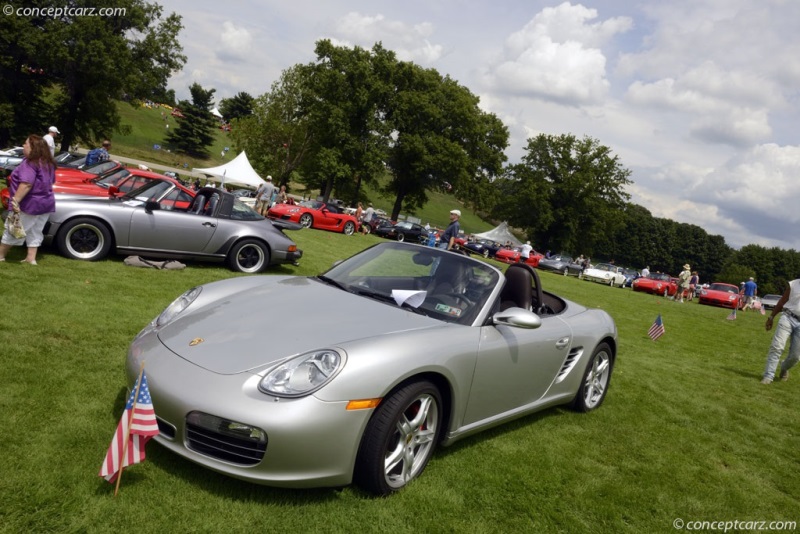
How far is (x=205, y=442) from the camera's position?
280 cm

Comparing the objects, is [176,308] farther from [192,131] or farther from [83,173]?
[192,131]

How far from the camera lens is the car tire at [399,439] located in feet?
9.65

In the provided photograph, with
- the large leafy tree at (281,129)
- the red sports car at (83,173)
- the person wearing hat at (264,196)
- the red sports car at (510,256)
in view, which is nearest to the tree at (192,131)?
the large leafy tree at (281,129)

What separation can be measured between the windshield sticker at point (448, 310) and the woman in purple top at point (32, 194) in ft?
19.1

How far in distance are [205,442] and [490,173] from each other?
167 feet

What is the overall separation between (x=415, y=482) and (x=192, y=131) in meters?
74.8

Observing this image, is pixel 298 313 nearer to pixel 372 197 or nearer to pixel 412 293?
pixel 412 293

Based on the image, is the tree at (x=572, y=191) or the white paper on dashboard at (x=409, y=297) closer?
the white paper on dashboard at (x=409, y=297)

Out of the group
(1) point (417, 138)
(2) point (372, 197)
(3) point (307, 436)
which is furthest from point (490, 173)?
(3) point (307, 436)

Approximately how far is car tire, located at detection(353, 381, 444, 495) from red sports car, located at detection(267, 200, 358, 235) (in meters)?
21.4

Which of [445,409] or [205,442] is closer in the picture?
[205,442]

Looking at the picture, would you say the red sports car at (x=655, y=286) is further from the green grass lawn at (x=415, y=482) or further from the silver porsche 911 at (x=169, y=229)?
the silver porsche 911 at (x=169, y=229)

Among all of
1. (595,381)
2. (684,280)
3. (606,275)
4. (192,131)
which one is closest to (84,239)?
(595,381)

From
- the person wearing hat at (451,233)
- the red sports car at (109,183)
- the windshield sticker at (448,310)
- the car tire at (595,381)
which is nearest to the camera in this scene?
the windshield sticker at (448,310)
